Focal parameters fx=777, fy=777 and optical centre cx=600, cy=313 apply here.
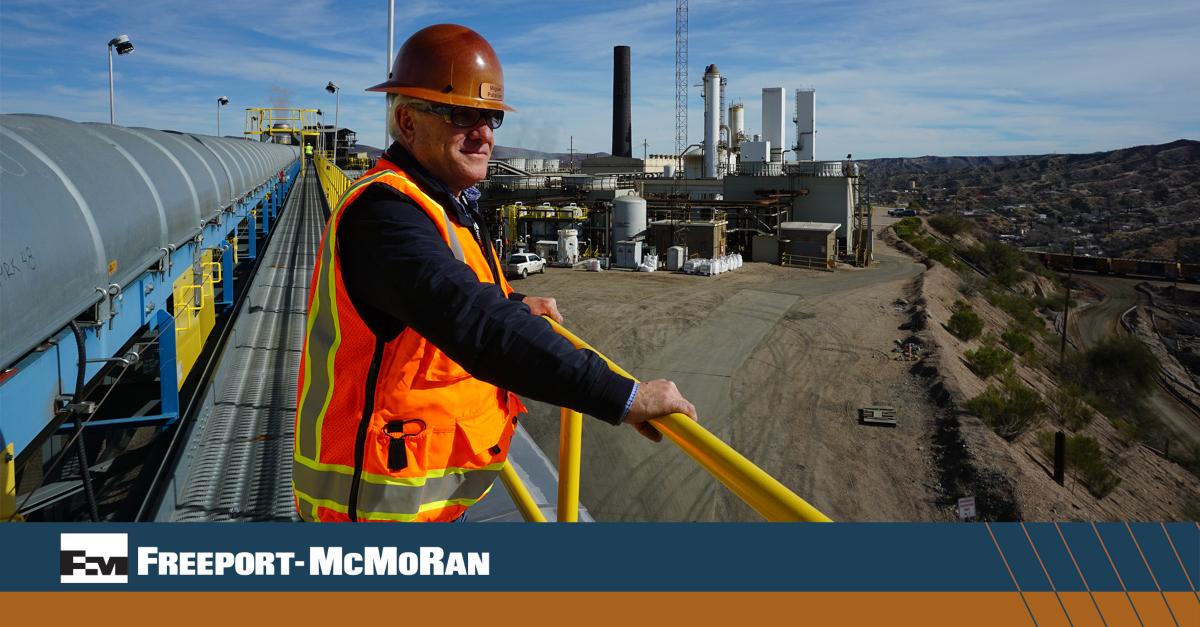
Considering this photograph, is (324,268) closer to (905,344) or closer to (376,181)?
(376,181)

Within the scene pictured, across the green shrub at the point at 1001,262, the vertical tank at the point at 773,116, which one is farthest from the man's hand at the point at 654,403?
the green shrub at the point at 1001,262

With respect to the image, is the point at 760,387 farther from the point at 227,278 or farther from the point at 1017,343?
the point at 1017,343

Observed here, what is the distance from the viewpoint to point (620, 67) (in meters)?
59.5

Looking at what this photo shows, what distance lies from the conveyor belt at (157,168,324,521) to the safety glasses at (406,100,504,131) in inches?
81.1

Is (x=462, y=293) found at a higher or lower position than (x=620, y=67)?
lower

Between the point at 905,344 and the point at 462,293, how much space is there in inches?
941

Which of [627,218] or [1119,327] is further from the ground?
[627,218]

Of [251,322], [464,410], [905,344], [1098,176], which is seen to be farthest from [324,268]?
[1098,176]

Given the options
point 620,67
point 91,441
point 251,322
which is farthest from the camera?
point 620,67

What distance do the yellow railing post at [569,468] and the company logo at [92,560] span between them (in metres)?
1.14

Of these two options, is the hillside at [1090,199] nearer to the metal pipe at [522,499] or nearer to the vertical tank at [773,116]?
the vertical tank at [773,116]

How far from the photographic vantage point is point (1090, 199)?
107 metres

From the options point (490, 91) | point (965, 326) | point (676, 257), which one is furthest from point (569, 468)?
point (676, 257)

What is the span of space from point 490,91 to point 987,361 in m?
24.0
